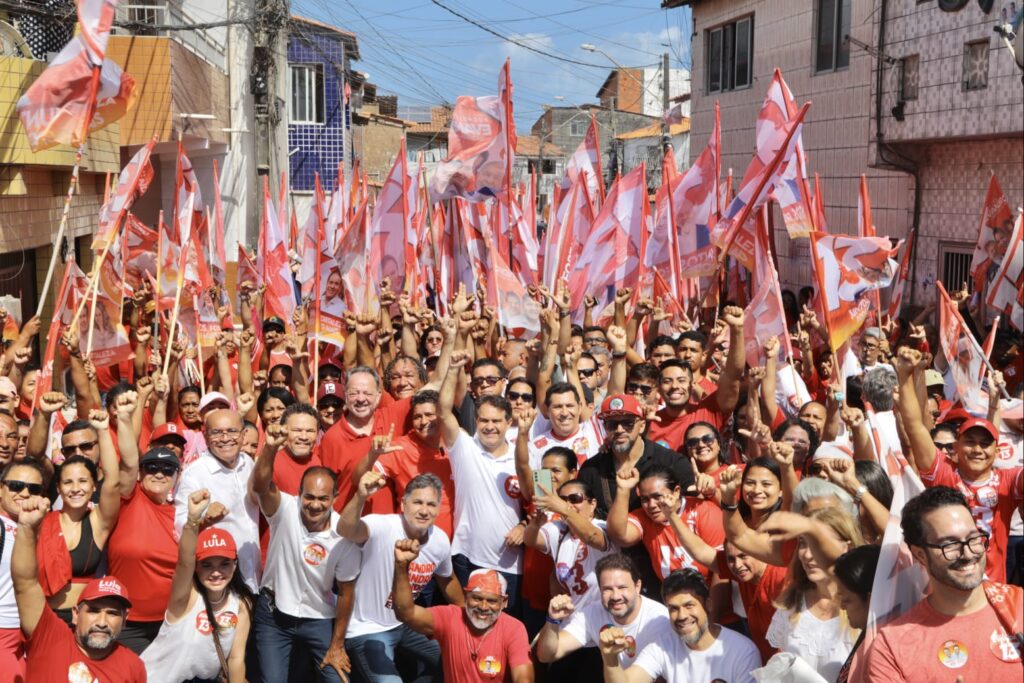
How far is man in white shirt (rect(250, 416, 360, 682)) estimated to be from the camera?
5738mm

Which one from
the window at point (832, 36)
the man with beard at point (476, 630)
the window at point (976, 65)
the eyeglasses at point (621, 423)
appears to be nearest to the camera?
the man with beard at point (476, 630)

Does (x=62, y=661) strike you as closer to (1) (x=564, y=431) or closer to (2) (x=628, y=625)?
(2) (x=628, y=625)

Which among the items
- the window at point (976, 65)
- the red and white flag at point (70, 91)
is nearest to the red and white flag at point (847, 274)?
the red and white flag at point (70, 91)

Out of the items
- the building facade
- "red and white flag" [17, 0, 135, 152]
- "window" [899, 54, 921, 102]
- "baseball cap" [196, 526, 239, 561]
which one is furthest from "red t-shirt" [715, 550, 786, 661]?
"window" [899, 54, 921, 102]

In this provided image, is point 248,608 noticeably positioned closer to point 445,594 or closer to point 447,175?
point 445,594

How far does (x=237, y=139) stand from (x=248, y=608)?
20.3 m

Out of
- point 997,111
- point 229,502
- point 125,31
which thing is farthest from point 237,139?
point 229,502

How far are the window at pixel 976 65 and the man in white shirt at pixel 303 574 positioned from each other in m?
12.3

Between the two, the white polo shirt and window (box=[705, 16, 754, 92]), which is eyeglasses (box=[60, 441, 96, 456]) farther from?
window (box=[705, 16, 754, 92])

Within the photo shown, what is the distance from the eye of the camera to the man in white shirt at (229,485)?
591 centimetres

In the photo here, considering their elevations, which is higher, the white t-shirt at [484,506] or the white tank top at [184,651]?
the white t-shirt at [484,506]

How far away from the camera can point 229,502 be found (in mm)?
5969

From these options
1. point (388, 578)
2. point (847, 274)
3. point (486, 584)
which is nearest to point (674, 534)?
point (486, 584)

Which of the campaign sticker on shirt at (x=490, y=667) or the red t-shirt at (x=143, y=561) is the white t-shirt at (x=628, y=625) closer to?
the campaign sticker on shirt at (x=490, y=667)
